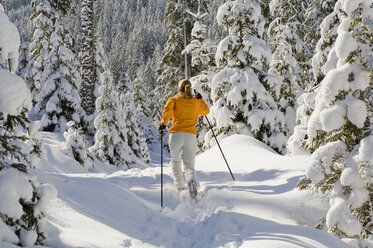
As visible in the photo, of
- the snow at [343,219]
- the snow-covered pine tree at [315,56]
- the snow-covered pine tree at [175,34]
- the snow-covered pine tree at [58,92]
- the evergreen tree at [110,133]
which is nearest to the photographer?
the snow at [343,219]

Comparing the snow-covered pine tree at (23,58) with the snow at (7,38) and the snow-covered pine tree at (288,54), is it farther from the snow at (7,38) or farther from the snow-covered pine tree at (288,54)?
the snow at (7,38)

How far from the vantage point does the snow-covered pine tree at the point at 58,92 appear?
19.4 metres

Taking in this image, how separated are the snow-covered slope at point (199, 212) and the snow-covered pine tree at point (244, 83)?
392 centimetres

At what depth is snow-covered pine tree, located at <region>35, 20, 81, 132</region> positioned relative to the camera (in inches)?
763

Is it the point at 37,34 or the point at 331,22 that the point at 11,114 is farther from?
the point at 37,34

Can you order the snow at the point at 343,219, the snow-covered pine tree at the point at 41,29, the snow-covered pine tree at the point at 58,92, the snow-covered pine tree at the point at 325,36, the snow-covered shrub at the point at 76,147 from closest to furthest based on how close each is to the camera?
the snow at the point at 343,219 → the snow-covered pine tree at the point at 325,36 → the snow-covered shrub at the point at 76,147 → the snow-covered pine tree at the point at 58,92 → the snow-covered pine tree at the point at 41,29

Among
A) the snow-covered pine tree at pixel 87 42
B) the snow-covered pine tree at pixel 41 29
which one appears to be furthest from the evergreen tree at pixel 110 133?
the snow-covered pine tree at pixel 41 29

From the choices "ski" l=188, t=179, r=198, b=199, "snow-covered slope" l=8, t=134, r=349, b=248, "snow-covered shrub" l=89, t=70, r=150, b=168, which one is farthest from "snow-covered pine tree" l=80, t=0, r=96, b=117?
"ski" l=188, t=179, r=198, b=199

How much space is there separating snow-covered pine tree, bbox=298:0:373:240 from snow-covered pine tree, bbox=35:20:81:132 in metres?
17.4

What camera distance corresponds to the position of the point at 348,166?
4359mm

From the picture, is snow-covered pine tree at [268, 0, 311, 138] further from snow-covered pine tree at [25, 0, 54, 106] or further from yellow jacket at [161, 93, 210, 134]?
snow-covered pine tree at [25, 0, 54, 106]

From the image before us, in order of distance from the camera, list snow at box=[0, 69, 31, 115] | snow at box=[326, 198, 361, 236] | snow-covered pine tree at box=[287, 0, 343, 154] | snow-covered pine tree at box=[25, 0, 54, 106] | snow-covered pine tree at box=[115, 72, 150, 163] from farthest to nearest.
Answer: snow-covered pine tree at box=[115, 72, 150, 163] → snow-covered pine tree at box=[25, 0, 54, 106] → snow-covered pine tree at box=[287, 0, 343, 154] → snow at box=[326, 198, 361, 236] → snow at box=[0, 69, 31, 115]

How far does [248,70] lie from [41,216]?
981 cm

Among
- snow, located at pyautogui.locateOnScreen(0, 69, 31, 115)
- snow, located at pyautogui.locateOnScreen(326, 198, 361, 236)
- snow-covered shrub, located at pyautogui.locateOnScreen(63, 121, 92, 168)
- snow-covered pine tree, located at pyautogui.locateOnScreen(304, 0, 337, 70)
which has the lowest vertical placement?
snow-covered shrub, located at pyautogui.locateOnScreen(63, 121, 92, 168)
